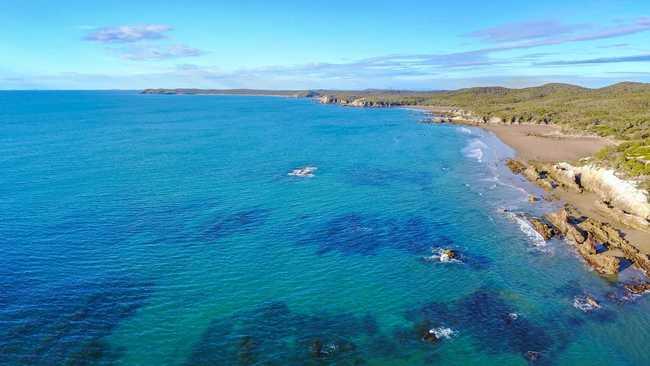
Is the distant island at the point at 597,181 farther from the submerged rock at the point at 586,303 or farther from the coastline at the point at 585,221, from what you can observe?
the submerged rock at the point at 586,303

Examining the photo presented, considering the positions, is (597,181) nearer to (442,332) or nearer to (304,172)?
(304,172)

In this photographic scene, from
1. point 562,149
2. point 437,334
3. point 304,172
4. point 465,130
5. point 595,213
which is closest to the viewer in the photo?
point 437,334

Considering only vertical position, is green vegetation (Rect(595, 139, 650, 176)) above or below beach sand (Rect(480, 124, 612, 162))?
above

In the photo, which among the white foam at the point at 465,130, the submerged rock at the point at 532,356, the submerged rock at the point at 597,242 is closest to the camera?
the submerged rock at the point at 532,356

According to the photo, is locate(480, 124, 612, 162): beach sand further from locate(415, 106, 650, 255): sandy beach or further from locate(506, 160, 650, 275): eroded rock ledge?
locate(506, 160, 650, 275): eroded rock ledge

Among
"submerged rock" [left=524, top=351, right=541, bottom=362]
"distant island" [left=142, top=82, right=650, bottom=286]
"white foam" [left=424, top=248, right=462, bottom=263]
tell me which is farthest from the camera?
"distant island" [left=142, top=82, right=650, bottom=286]

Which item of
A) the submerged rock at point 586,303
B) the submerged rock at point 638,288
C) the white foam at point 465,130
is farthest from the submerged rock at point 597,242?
the white foam at point 465,130

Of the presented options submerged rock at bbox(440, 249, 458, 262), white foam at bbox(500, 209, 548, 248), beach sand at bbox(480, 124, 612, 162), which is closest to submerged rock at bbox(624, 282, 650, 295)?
white foam at bbox(500, 209, 548, 248)

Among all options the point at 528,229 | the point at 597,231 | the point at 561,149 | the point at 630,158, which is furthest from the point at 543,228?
the point at 561,149

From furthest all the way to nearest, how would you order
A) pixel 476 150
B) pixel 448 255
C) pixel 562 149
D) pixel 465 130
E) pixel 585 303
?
1. pixel 465 130
2. pixel 476 150
3. pixel 562 149
4. pixel 448 255
5. pixel 585 303
